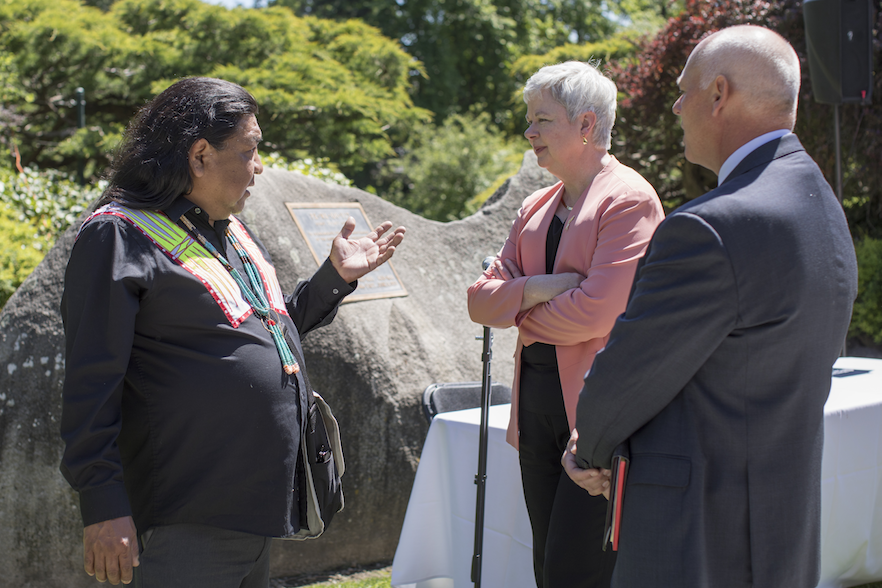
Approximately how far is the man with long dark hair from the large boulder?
160 cm

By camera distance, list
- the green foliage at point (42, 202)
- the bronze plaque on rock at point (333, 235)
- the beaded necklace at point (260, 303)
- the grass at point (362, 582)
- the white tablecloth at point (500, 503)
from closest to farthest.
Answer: the beaded necklace at point (260, 303) → the white tablecloth at point (500, 503) → the grass at point (362, 582) → the bronze plaque on rock at point (333, 235) → the green foliage at point (42, 202)

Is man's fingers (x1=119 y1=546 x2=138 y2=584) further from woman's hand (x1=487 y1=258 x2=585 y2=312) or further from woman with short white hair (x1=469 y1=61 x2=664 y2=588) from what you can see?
woman's hand (x1=487 y1=258 x2=585 y2=312)

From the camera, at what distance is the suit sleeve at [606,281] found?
6.54 feet

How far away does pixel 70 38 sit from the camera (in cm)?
971

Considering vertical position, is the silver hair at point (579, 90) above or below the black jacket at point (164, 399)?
above

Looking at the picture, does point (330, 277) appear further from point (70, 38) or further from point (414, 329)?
point (70, 38)

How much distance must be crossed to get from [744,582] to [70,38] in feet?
35.6

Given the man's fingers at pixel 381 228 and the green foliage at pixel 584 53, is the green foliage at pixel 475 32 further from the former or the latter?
the man's fingers at pixel 381 228

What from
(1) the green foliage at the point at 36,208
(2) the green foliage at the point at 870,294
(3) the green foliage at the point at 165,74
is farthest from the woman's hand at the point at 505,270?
(3) the green foliage at the point at 165,74

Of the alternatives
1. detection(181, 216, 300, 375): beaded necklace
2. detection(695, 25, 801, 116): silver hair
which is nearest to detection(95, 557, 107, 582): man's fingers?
detection(181, 216, 300, 375): beaded necklace

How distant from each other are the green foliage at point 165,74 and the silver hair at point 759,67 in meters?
8.25

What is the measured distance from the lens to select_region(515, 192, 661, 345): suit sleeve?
1.99 metres

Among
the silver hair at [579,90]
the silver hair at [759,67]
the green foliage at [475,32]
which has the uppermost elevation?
the green foliage at [475,32]

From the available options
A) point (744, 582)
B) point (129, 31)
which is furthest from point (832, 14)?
point (129, 31)
